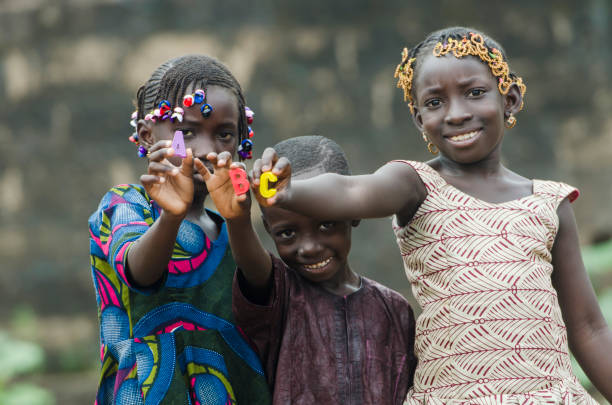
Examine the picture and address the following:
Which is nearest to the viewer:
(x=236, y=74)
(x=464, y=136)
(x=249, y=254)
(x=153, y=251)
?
(x=153, y=251)

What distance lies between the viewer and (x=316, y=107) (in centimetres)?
582

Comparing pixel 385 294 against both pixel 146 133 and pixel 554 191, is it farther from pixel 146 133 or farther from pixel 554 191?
pixel 146 133

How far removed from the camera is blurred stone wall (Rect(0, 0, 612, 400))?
5.74 m

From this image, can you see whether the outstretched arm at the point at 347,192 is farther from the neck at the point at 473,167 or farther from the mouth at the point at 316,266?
the mouth at the point at 316,266

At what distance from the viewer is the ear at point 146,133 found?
260cm

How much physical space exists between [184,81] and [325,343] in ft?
3.32

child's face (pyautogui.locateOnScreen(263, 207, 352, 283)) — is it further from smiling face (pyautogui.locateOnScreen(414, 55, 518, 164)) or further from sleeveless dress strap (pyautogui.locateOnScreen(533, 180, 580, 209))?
sleeveless dress strap (pyautogui.locateOnScreen(533, 180, 580, 209))

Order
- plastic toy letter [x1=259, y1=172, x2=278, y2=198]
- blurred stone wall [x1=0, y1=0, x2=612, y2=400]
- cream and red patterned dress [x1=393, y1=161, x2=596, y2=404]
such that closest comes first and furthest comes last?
plastic toy letter [x1=259, y1=172, x2=278, y2=198] < cream and red patterned dress [x1=393, y1=161, x2=596, y2=404] < blurred stone wall [x1=0, y1=0, x2=612, y2=400]

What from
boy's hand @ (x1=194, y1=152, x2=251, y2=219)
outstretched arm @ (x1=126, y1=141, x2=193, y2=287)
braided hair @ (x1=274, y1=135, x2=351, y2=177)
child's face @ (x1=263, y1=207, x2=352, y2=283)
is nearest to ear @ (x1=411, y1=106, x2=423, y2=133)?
braided hair @ (x1=274, y1=135, x2=351, y2=177)

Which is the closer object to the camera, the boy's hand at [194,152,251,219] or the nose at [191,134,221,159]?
the boy's hand at [194,152,251,219]

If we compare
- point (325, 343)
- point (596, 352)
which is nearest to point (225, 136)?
point (325, 343)

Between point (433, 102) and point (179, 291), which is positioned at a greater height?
point (433, 102)

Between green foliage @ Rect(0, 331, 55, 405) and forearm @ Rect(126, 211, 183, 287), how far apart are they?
138 inches

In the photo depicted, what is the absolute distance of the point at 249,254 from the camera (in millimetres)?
2316
